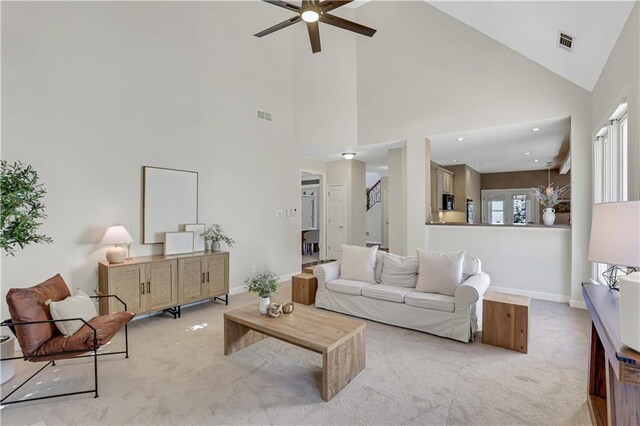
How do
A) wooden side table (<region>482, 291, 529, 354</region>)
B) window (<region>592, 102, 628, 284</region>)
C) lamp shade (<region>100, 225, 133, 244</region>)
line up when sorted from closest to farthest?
wooden side table (<region>482, 291, 529, 354</region>) → window (<region>592, 102, 628, 284</region>) → lamp shade (<region>100, 225, 133, 244</region>)

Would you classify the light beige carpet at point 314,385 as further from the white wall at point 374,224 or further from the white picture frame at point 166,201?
the white wall at point 374,224

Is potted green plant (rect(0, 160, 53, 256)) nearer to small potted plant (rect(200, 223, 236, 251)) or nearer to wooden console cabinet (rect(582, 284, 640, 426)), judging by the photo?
small potted plant (rect(200, 223, 236, 251))

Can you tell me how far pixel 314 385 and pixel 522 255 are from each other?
4036 millimetres

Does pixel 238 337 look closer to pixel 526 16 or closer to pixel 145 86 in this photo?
pixel 145 86

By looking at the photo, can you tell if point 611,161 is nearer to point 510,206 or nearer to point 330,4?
point 330,4

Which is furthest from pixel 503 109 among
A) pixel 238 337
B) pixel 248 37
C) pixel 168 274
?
pixel 168 274

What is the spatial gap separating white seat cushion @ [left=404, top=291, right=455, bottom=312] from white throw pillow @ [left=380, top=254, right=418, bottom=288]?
293mm

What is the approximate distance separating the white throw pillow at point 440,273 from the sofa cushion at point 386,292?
0.73ft

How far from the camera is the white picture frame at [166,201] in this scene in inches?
164

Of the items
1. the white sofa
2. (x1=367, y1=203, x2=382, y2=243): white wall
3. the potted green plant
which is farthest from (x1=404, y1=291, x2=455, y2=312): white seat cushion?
(x1=367, y1=203, x2=382, y2=243): white wall

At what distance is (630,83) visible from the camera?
8.44 feet

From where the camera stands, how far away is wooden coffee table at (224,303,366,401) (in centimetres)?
231

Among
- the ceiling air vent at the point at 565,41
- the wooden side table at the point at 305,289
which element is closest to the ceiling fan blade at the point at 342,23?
the ceiling air vent at the point at 565,41

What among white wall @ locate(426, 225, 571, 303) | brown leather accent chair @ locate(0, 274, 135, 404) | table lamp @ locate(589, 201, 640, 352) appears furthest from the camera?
white wall @ locate(426, 225, 571, 303)
